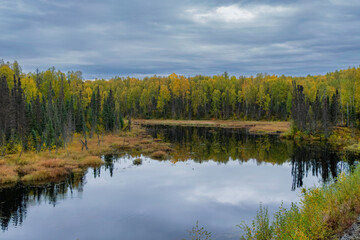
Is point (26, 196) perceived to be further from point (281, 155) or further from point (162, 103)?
point (162, 103)

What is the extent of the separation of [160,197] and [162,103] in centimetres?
11457

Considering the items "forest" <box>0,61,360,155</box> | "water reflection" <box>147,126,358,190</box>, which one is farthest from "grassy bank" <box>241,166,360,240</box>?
"forest" <box>0,61,360,155</box>

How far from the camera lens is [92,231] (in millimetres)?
20875

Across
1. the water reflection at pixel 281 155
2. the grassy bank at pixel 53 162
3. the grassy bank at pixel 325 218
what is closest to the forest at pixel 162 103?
the grassy bank at pixel 53 162

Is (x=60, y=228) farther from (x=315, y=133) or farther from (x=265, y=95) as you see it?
(x=265, y=95)

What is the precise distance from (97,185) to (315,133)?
57602 millimetres

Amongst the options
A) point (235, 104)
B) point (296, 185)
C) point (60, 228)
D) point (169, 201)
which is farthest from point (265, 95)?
point (60, 228)

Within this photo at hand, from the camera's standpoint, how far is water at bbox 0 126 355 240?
2128cm

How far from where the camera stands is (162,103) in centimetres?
14188

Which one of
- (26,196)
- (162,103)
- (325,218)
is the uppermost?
(162,103)

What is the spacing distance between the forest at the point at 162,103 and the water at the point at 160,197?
16.9m

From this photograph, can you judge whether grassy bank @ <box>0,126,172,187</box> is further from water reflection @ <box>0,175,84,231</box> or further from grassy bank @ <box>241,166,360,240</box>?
grassy bank @ <box>241,166,360,240</box>

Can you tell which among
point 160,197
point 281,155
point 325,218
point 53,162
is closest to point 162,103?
point 281,155

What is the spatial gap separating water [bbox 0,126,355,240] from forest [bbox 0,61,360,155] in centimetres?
1689
